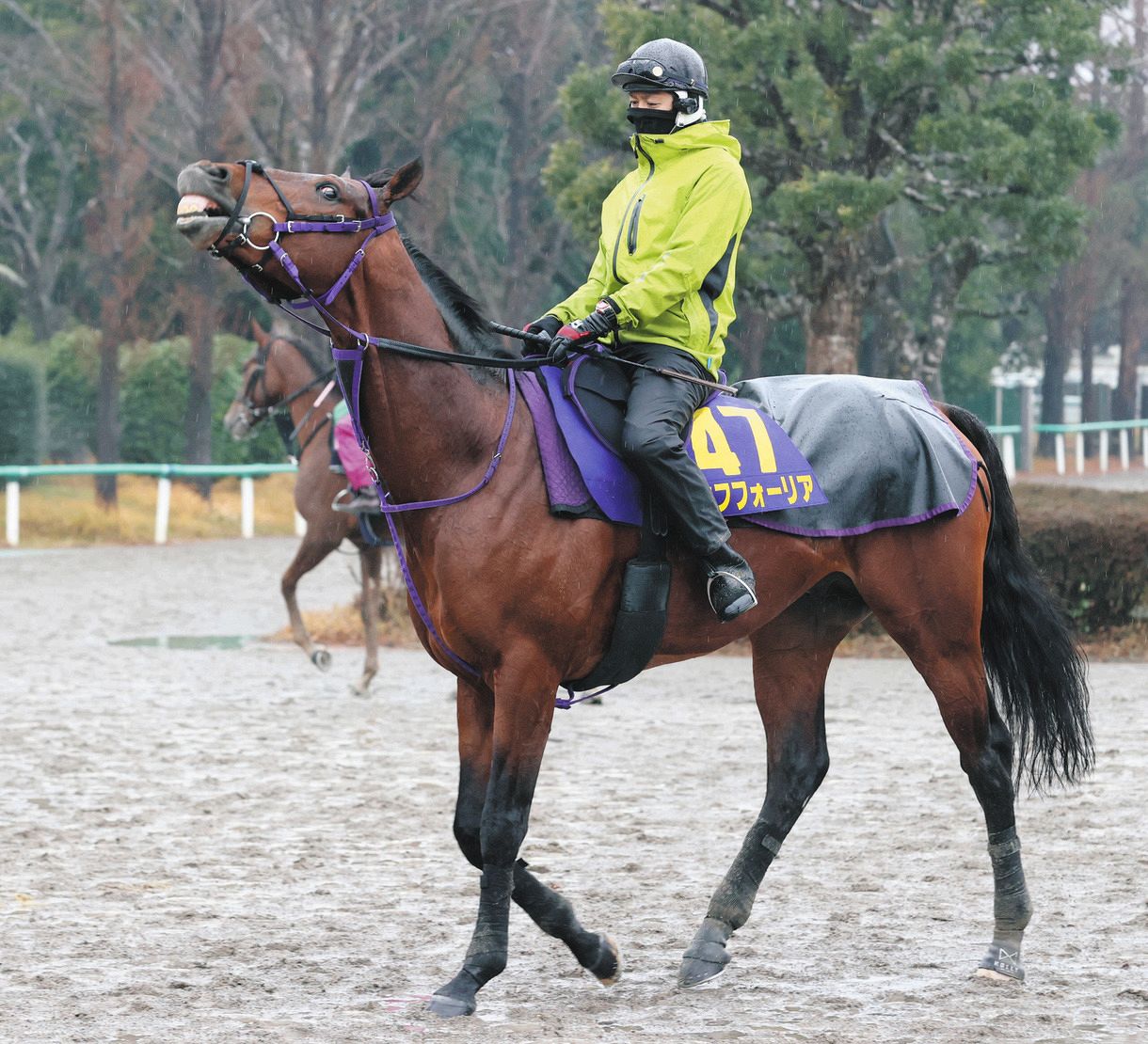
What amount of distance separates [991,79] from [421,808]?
543 inches

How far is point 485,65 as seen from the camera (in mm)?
27391

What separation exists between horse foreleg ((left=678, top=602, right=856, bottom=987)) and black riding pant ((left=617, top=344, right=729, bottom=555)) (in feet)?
2.70

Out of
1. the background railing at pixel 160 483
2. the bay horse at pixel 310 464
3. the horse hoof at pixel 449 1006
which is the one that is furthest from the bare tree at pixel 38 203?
the horse hoof at pixel 449 1006

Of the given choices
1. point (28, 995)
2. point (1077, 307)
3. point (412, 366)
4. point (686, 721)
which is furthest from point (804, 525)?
point (1077, 307)

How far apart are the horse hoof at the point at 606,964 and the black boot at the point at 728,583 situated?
0.98m

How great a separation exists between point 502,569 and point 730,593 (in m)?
0.67

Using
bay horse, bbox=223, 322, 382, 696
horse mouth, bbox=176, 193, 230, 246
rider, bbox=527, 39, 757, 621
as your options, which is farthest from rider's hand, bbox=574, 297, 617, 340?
bay horse, bbox=223, 322, 382, 696

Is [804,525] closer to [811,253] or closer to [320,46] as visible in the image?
[811,253]

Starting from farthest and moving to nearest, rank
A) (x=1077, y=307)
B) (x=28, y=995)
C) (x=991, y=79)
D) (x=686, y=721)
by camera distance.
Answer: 1. (x=1077, y=307)
2. (x=991, y=79)
3. (x=686, y=721)
4. (x=28, y=995)

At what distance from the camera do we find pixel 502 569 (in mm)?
4809

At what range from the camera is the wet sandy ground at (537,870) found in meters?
4.69

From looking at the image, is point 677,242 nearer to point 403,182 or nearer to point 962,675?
point 403,182

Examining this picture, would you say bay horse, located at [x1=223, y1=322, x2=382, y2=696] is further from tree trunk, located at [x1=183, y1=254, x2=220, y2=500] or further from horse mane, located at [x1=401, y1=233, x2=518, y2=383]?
tree trunk, located at [x1=183, y1=254, x2=220, y2=500]

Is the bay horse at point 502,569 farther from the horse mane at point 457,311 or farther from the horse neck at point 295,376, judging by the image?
the horse neck at point 295,376
